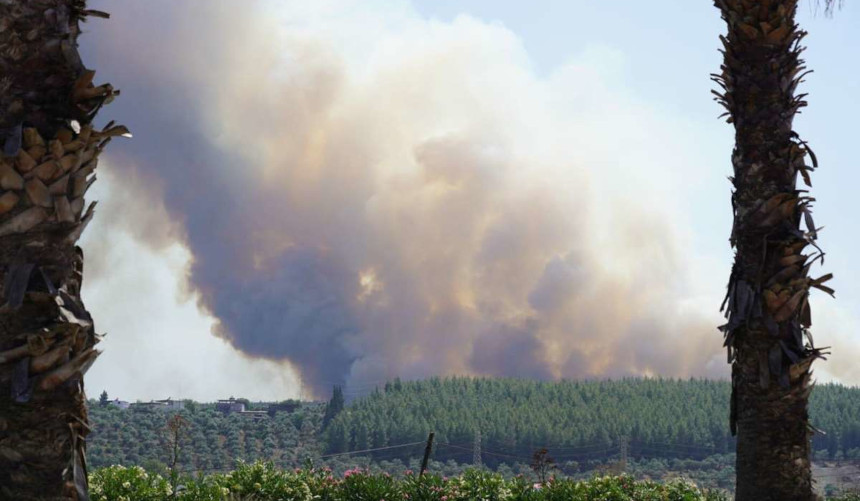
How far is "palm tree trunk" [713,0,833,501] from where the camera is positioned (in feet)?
26.8

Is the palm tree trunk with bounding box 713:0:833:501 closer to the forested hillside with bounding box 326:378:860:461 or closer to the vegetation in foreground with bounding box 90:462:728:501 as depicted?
the vegetation in foreground with bounding box 90:462:728:501

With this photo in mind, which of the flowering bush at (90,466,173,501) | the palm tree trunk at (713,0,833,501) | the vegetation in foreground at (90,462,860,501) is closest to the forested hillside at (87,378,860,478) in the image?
the vegetation in foreground at (90,462,860,501)

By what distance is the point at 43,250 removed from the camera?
5.09 m

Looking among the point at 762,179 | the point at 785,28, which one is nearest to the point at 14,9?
the point at 762,179

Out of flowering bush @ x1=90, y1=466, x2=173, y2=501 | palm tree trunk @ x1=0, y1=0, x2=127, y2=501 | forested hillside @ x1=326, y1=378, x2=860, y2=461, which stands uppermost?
forested hillside @ x1=326, y1=378, x2=860, y2=461

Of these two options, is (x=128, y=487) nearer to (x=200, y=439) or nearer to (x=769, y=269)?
(x=769, y=269)

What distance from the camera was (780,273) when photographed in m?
8.32

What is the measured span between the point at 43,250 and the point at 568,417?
92.0 metres

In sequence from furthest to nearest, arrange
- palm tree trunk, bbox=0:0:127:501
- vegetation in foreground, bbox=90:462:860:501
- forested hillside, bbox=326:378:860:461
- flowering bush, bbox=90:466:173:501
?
forested hillside, bbox=326:378:860:461 < vegetation in foreground, bbox=90:462:860:501 < flowering bush, bbox=90:466:173:501 < palm tree trunk, bbox=0:0:127:501

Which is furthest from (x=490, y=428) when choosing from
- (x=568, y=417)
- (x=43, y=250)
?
(x=43, y=250)

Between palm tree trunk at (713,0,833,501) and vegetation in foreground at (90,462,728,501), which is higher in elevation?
palm tree trunk at (713,0,833,501)

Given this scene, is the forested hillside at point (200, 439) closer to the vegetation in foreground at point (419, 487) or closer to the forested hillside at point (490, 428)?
the forested hillside at point (490, 428)

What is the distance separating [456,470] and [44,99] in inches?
2898

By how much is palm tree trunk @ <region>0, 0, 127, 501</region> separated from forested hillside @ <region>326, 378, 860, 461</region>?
72595mm
